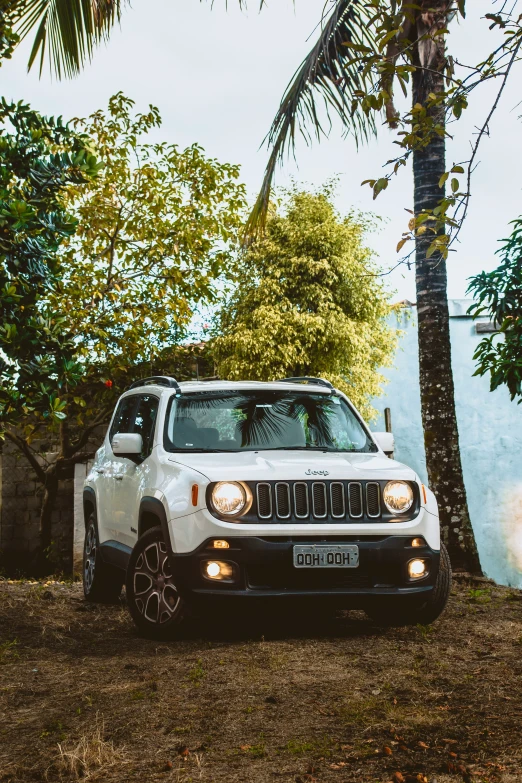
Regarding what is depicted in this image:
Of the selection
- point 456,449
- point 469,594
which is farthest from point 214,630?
point 456,449

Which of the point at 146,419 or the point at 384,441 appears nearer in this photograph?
the point at 384,441

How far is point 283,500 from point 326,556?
1.54 feet

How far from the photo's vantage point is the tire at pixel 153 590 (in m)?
6.46

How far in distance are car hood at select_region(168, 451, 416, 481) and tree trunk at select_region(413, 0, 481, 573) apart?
380 cm

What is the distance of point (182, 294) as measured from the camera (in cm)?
1463

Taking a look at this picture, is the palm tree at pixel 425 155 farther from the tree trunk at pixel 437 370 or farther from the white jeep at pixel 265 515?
the white jeep at pixel 265 515

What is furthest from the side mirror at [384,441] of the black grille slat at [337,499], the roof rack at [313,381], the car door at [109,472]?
the car door at [109,472]

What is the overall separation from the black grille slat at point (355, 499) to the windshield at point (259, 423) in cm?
78

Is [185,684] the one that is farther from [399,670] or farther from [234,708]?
[399,670]

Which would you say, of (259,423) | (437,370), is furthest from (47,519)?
(259,423)

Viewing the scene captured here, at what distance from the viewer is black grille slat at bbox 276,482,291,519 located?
6.31 meters

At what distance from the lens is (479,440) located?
21609 mm

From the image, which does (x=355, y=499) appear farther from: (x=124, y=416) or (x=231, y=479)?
(x=124, y=416)

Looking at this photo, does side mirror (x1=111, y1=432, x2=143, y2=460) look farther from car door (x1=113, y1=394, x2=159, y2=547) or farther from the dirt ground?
the dirt ground
